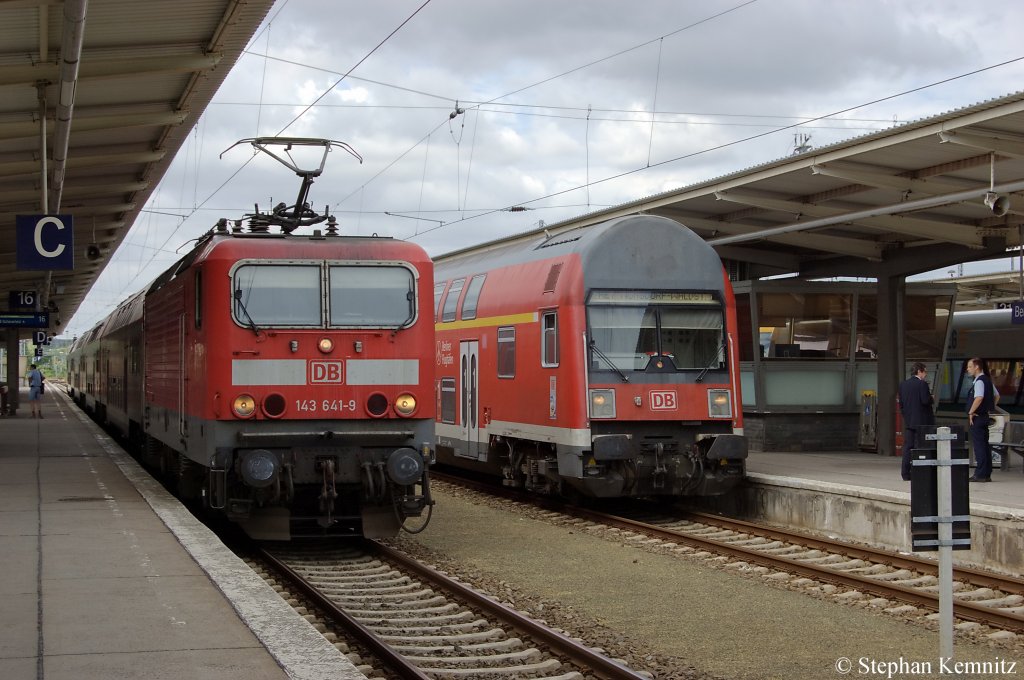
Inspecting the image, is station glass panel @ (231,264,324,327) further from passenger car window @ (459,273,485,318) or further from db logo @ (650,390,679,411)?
passenger car window @ (459,273,485,318)

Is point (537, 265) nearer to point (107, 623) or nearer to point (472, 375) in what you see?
point (472, 375)

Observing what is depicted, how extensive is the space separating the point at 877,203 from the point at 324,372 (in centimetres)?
925

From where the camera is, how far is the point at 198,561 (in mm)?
8789

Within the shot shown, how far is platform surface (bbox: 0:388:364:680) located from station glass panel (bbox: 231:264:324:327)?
Answer: 2.02 meters

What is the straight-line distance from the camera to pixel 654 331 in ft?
45.0

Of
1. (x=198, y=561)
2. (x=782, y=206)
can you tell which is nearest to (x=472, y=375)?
(x=782, y=206)

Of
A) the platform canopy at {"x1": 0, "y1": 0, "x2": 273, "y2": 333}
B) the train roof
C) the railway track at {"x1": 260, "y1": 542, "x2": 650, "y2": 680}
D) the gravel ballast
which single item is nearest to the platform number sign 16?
the platform canopy at {"x1": 0, "y1": 0, "x2": 273, "y2": 333}

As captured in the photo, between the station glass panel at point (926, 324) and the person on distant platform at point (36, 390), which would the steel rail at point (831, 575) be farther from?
the person on distant platform at point (36, 390)

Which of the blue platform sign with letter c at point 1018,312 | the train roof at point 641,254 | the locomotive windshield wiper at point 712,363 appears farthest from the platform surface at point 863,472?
the train roof at point 641,254

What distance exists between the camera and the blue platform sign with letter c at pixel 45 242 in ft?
49.7

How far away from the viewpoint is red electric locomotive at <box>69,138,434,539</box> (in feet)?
34.3

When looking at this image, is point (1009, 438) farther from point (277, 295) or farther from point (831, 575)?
point (277, 295)

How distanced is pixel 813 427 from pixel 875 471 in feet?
14.2

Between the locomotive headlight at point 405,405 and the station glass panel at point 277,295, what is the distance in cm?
103
